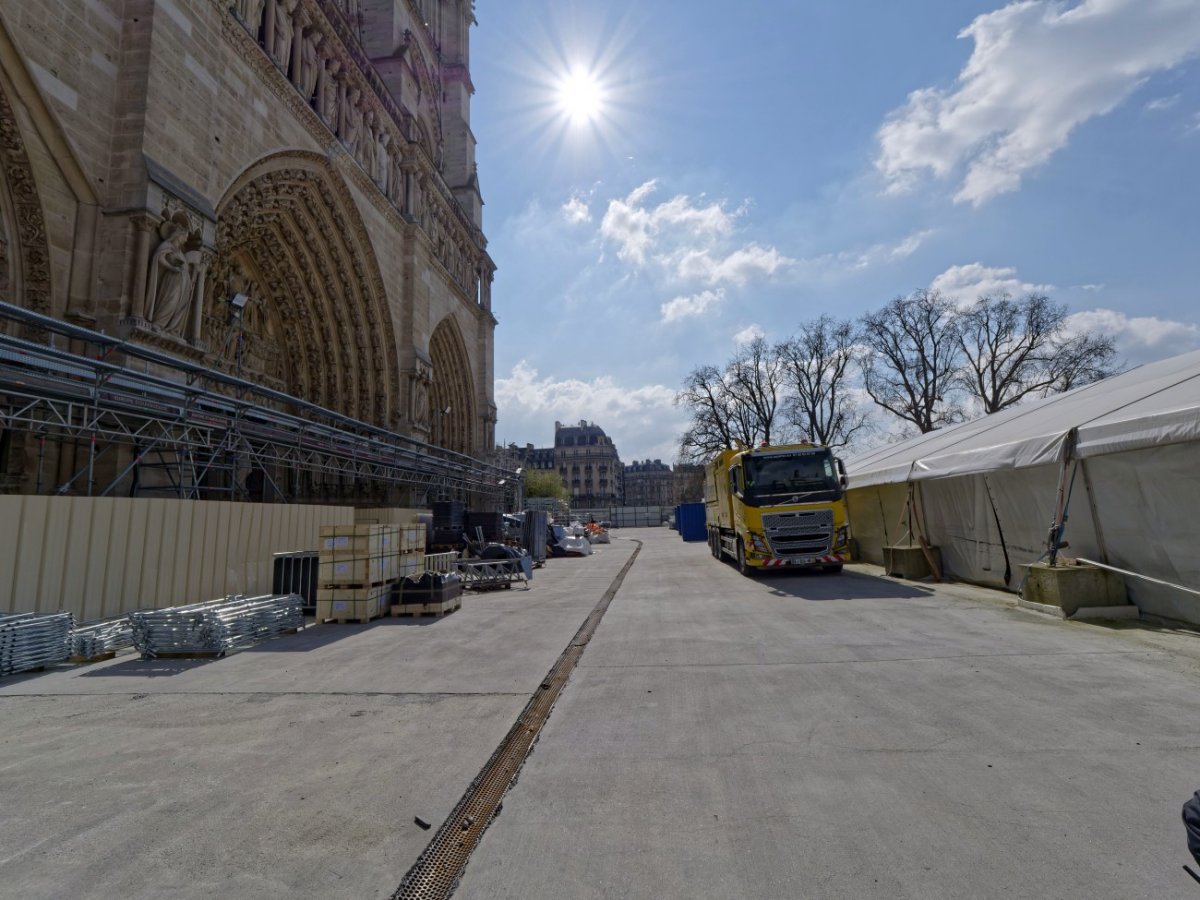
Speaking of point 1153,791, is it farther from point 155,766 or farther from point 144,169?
point 144,169

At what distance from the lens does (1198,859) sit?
5.14ft

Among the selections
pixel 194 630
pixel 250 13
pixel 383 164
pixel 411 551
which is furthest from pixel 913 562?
pixel 383 164

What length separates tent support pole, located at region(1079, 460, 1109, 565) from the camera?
856 centimetres

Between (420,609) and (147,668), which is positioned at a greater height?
(420,609)

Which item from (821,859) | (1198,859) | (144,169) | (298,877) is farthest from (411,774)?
(144,169)

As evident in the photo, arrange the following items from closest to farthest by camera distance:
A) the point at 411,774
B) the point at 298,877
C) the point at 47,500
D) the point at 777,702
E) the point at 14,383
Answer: the point at 298,877, the point at 411,774, the point at 777,702, the point at 47,500, the point at 14,383

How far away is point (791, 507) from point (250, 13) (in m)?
20.8

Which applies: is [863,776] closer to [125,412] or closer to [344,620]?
[344,620]

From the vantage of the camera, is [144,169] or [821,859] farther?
[144,169]

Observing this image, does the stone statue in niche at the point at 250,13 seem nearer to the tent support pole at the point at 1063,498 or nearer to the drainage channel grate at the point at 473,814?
the drainage channel grate at the point at 473,814

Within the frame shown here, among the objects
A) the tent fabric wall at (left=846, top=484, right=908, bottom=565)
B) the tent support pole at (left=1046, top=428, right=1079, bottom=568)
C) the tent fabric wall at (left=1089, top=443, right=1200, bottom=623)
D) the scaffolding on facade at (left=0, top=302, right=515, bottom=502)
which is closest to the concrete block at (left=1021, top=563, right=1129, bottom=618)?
the tent fabric wall at (left=1089, top=443, right=1200, bottom=623)

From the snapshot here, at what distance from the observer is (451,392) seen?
36750 millimetres

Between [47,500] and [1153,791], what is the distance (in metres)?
11.2

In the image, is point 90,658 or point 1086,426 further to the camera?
point 1086,426
